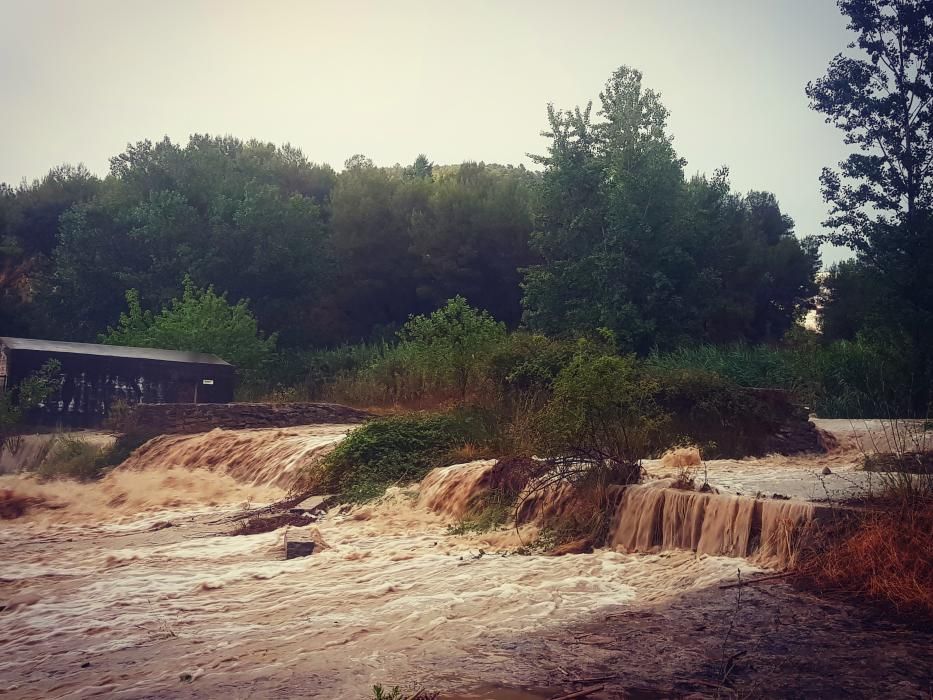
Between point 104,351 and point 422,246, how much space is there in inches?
756

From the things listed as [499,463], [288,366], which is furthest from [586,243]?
[499,463]

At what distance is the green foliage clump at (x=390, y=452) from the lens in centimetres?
1472

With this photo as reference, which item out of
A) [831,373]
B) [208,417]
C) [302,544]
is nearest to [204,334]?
[208,417]

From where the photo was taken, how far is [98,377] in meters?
22.0

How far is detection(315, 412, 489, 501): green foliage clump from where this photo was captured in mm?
14719

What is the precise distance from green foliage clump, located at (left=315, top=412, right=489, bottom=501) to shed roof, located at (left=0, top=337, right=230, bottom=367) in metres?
8.50

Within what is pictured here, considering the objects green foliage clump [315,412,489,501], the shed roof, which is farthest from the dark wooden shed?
green foliage clump [315,412,489,501]

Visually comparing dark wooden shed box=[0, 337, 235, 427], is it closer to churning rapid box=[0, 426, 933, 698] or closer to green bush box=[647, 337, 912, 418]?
churning rapid box=[0, 426, 933, 698]

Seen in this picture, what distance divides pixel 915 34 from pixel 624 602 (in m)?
24.3

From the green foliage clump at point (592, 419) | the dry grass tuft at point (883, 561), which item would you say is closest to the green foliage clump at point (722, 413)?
the green foliage clump at point (592, 419)

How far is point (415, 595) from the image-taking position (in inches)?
354

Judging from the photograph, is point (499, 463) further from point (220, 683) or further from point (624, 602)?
point (220, 683)

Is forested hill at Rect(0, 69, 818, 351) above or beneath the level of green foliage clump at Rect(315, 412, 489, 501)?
above

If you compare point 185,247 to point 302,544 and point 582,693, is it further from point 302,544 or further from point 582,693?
point 582,693
